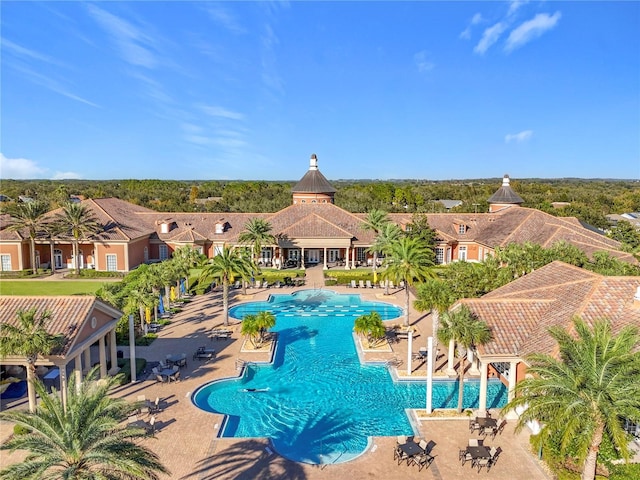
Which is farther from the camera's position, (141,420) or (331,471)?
(141,420)

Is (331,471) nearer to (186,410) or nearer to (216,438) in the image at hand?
(216,438)

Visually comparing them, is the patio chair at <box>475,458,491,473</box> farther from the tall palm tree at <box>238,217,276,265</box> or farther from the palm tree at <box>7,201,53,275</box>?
the palm tree at <box>7,201,53,275</box>

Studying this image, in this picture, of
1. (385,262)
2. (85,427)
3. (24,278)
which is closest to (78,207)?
(24,278)

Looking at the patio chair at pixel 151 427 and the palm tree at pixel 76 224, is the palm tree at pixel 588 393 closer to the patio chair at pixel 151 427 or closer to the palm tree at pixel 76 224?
the patio chair at pixel 151 427

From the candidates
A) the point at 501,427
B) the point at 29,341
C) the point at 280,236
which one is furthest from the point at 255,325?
the point at 280,236

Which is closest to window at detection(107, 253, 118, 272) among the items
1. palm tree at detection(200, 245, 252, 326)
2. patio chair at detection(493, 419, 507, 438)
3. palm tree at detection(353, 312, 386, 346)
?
palm tree at detection(200, 245, 252, 326)

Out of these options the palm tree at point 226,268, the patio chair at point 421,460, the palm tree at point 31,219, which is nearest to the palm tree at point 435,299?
the patio chair at point 421,460
